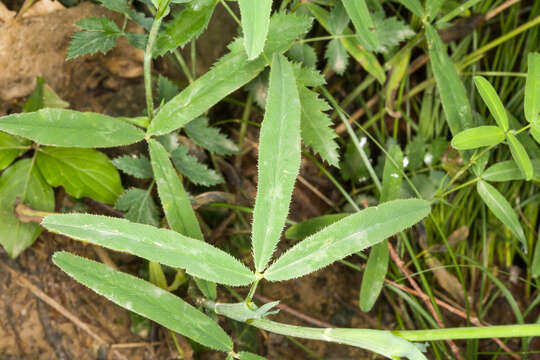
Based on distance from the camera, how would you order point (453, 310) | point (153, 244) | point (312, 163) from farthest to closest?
point (312, 163) < point (453, 310) < point (153, 244)

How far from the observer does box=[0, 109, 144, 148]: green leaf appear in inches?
54.3

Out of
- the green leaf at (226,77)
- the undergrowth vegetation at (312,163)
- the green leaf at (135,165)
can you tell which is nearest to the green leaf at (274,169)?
the undergrowth vegetation at (312,163)

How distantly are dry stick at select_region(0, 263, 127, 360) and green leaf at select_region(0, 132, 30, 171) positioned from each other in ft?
1.27

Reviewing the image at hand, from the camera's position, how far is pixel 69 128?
1.45 meters

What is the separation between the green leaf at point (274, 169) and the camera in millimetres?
1322

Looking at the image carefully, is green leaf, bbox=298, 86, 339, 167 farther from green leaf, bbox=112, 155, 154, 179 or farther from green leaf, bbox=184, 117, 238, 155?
green leaf, bbox=112, 155, 154, 179

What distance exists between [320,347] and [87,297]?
3.11 feet

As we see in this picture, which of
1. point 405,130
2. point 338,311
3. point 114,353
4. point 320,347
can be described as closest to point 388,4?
point 405,130

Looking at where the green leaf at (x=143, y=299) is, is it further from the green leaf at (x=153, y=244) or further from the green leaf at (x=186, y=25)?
the green leaf at (x=186, y=25)

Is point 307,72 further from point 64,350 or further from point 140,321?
point 64,350

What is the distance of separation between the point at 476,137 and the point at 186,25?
954mm

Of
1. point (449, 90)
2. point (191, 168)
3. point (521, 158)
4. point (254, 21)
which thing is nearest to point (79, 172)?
point (191, 168)

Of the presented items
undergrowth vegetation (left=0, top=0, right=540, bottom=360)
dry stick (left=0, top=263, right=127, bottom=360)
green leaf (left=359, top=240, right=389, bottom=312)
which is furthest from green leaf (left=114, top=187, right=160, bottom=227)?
green leaf (left=359, top=240, right=389, bottom=312)

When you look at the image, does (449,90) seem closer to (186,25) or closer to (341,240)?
(341,240)
